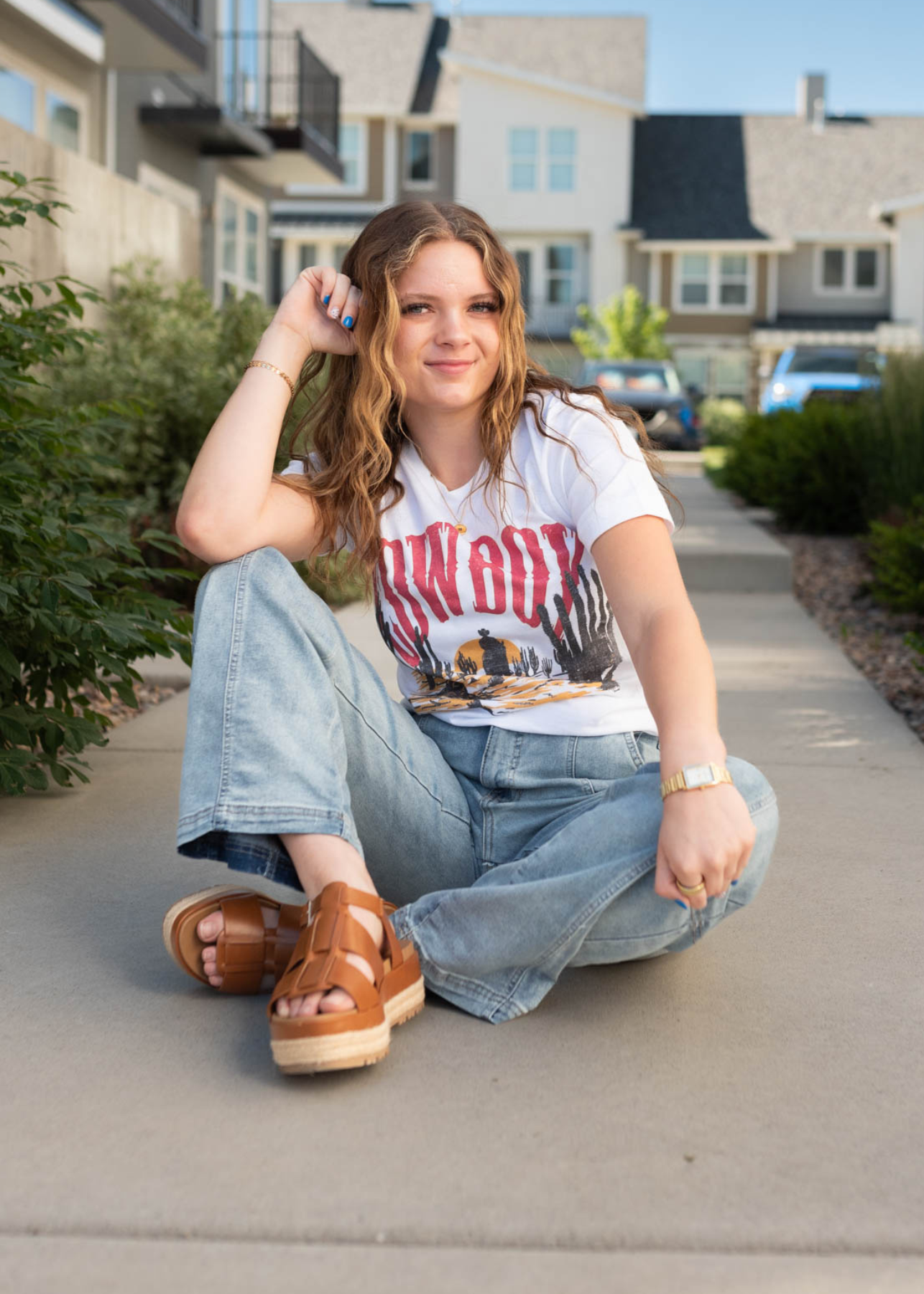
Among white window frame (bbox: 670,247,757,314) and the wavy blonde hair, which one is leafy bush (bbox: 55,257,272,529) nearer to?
the wavy blonde hair

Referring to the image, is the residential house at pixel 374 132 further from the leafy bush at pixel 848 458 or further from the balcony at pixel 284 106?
the leafy bush at pixel 848 458

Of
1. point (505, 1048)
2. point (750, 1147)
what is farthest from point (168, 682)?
point (750, 1147)

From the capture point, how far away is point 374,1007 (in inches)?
78.2

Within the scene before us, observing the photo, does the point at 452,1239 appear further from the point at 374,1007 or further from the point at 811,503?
the point at 811,503

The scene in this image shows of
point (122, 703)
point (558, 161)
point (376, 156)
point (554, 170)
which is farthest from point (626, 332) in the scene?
point (122, 703)

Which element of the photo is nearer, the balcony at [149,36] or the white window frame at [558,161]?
the balcony at [149,36]

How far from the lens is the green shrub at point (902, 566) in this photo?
5.95m

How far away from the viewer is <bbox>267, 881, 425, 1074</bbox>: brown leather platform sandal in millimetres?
1926

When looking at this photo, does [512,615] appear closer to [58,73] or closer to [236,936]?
[236,936]

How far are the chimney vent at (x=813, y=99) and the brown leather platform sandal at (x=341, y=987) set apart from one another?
3907cm

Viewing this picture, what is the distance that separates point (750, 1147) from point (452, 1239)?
0.44 meters

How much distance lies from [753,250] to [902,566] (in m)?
30.8

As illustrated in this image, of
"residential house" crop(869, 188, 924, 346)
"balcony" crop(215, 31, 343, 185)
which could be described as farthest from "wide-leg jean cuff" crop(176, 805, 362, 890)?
"residential house" crop(869, 188, 924, 346)

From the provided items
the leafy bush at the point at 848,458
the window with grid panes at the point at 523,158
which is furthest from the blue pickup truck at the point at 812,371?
the window with grid panes at the point at 523,158
